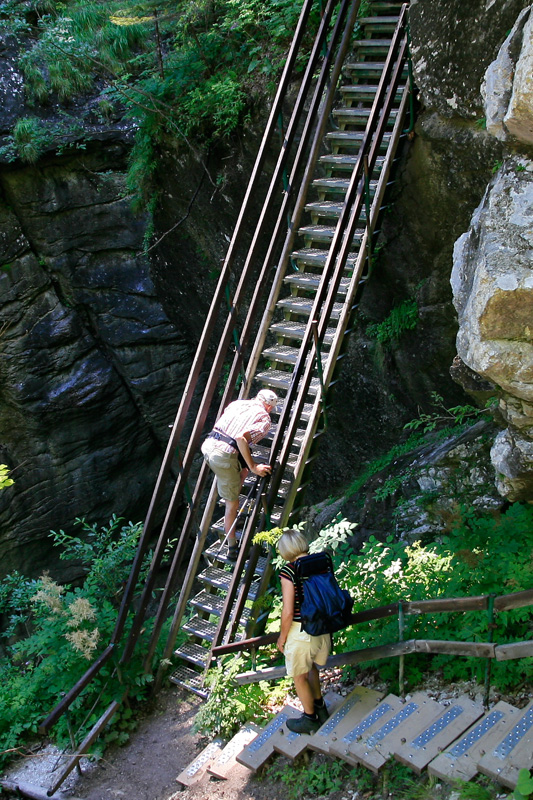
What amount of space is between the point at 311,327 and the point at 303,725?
3163mm

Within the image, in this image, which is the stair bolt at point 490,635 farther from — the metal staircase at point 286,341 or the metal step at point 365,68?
the metal step at point 365,68

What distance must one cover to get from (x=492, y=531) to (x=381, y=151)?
14.4ft

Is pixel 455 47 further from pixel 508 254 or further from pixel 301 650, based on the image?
pixel 301 650

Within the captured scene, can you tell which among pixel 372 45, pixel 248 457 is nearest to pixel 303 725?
pixel 248 457

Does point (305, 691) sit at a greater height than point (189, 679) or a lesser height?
greater

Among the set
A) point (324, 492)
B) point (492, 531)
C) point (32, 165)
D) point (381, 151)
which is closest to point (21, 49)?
point (32, 165)

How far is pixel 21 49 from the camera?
1147 centimetres

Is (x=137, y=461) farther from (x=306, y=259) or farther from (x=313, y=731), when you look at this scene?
(x=313, y=731)

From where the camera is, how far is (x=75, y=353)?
1265 centimetres

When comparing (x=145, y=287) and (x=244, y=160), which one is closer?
(x=244, y=160)

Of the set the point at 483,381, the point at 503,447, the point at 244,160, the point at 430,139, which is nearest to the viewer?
the point at 503,447

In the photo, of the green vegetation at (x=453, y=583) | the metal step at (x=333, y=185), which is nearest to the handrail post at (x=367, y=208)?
the metal step at (x=333, y=185)

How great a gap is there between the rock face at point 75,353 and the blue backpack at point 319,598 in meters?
8.40

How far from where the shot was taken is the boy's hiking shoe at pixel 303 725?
186 inches
